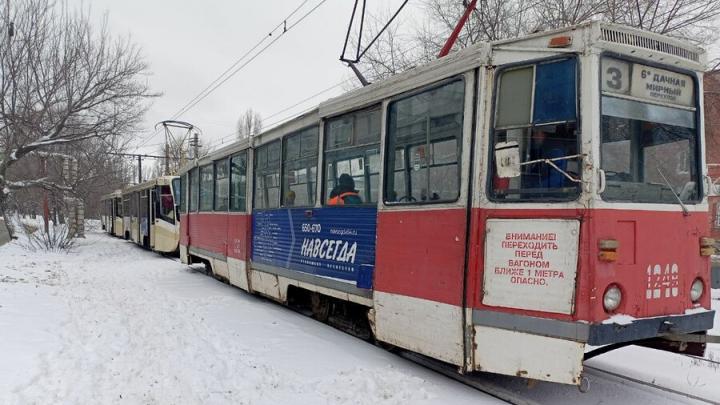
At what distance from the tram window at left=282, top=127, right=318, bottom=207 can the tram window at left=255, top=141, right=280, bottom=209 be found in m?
0.32

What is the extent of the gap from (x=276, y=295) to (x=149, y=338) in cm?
222

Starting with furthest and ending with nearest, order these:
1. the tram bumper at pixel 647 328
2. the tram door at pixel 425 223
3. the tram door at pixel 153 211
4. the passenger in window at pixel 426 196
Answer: the tram door at pixel 153 211 < the passenger in window at pixel 426 196 < the tram door at pixel 425 223 < the tram bumper at pixel 647 328

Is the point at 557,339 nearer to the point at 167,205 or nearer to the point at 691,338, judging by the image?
the point at 691,338

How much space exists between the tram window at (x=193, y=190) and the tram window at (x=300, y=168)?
18.8 ft

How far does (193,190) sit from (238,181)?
12.6ft

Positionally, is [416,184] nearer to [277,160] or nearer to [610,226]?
[610,226]

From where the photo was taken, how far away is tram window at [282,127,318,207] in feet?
23.1

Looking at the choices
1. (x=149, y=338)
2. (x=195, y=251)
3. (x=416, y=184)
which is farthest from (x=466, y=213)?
(x=195, y=251)

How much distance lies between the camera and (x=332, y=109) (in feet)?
21.2

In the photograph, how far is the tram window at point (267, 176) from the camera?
324 inches

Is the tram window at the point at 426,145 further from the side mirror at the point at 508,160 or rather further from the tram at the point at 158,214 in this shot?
the tram at the point at 158,214

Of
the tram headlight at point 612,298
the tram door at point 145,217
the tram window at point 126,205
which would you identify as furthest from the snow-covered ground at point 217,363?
the tram window at point 126,205

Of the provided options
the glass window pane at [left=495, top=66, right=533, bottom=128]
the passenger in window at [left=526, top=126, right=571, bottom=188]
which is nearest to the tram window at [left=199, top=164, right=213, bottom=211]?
the glass window pane at [left=495, top=66, right=533, bottom=128]

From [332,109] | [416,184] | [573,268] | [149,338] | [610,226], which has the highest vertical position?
[332,109]
